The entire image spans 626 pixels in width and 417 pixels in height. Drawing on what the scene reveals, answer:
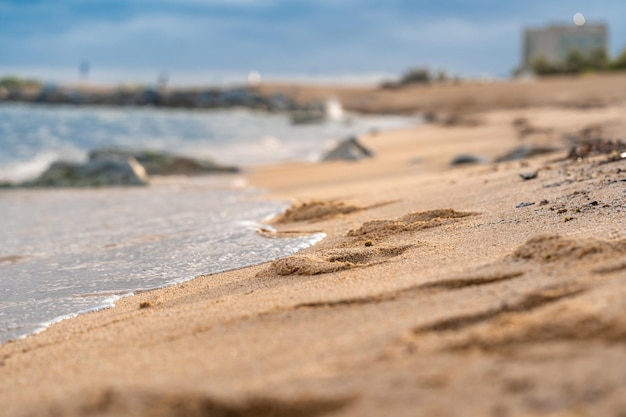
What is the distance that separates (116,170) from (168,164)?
147cm

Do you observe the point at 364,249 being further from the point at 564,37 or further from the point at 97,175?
the point at 564,37

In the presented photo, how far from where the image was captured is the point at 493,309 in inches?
86.4

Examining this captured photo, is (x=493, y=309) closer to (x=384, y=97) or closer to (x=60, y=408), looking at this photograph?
(x=60, y=408)

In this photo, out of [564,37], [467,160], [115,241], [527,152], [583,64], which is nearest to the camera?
[115,241]

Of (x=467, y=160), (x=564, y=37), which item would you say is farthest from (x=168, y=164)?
(x=564, y=37)

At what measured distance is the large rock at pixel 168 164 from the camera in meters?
10.4

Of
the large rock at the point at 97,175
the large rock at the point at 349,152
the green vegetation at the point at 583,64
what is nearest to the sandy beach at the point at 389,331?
the large rock at the point at 97,175

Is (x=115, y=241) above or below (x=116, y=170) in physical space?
below

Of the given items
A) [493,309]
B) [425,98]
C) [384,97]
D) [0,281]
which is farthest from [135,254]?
[384,97]

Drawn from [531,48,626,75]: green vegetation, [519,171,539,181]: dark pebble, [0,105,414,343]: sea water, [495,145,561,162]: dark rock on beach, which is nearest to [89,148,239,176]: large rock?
[0,105,414,343]: sea water

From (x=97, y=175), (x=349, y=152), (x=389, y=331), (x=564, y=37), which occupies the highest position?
(x=564, y=37)

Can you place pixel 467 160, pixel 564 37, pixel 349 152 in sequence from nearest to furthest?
1. pixel 467 160
2. pixel 349 152
3. pixel 564 37

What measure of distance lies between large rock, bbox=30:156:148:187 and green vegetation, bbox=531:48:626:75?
132 ft

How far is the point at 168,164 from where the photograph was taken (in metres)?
10.6
